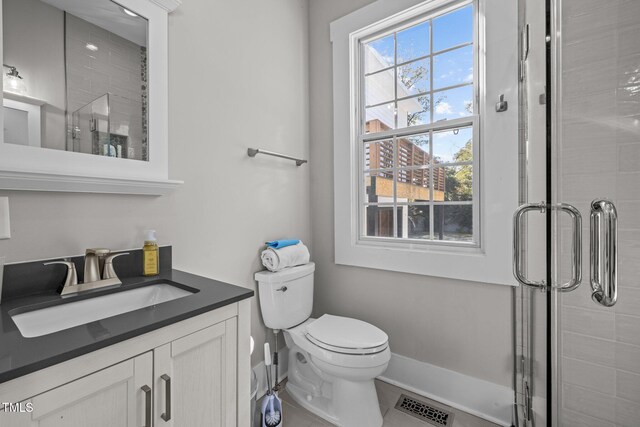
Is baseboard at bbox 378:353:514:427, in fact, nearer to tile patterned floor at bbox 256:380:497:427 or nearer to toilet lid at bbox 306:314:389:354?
tile patterned floor at bbox 256:380:497:427

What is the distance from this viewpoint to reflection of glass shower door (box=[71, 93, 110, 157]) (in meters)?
1.02

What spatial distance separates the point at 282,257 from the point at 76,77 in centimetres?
119

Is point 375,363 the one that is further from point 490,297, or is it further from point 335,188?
point 335,188

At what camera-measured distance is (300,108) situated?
6.84 feet

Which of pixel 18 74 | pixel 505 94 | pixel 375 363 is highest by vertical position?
pixel 505 94

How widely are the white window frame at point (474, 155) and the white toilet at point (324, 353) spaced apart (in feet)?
1.42

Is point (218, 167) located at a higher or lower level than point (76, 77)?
lower

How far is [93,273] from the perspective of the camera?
1005 mm

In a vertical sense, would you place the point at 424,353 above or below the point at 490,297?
below

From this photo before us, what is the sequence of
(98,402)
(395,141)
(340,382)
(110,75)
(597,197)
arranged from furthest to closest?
(395,141) → (340,382) → (110,75) → (597,197) → (98,402)

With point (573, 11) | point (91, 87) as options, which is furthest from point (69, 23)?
point (573, 11)

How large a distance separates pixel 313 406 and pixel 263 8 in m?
2.34

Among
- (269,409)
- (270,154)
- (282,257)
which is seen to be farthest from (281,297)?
(270,154)

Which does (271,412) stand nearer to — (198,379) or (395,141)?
(198,379)
